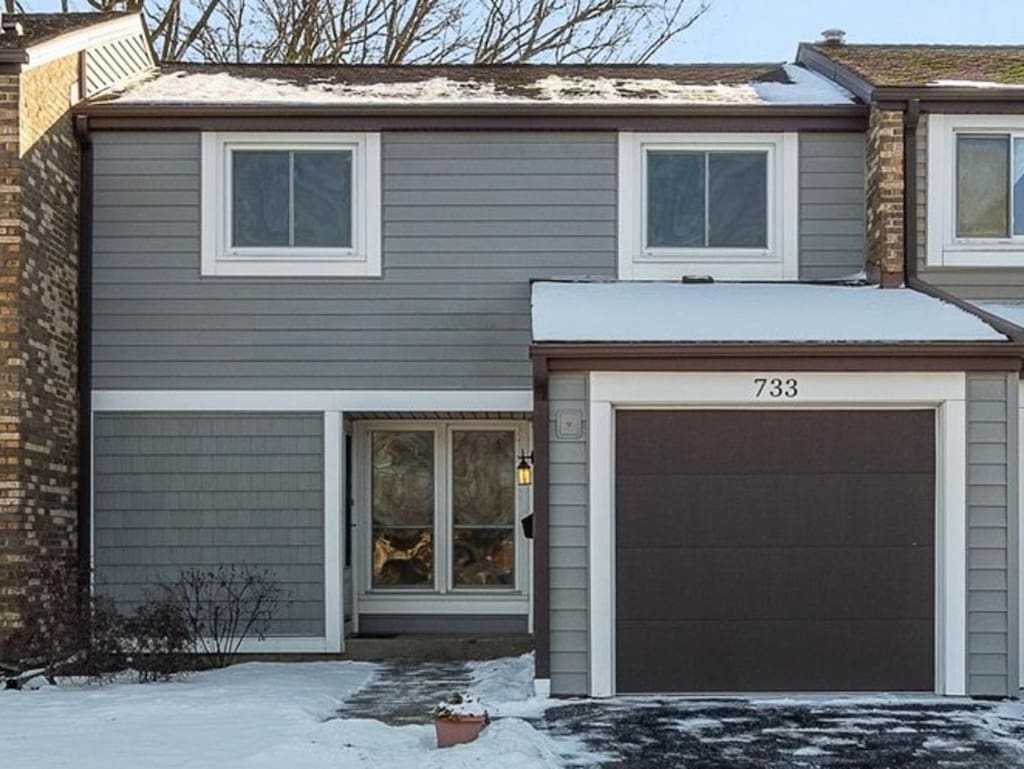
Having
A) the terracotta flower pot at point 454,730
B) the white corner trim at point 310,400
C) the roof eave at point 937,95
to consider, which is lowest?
the terracotta flower pot at point 454,730

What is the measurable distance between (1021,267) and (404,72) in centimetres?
616

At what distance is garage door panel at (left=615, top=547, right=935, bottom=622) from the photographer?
949 centimetres

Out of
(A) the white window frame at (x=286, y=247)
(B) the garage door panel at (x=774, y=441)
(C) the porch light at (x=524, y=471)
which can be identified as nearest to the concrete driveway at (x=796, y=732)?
(B) the garage door panel at (x=774, y=441)

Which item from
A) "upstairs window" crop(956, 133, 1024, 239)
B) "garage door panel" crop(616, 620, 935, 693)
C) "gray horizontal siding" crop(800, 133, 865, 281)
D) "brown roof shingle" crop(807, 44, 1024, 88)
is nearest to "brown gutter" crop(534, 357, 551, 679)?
"garage door panel" crop(616, 620, 935, 693)

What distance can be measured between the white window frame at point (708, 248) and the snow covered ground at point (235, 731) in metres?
3.82

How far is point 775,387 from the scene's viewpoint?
375 inches

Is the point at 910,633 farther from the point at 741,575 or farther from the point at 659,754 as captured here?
the point at 659,754

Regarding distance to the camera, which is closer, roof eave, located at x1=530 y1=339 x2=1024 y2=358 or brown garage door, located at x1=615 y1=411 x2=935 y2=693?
roof eave, located at x1=530 y1=339 x2=1024 y2=358

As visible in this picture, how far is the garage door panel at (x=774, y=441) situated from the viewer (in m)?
9.59

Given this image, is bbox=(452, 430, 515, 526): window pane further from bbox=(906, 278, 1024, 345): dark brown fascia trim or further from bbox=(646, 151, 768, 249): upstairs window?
bbox=(906, 278, 1024, 345): dark brown fascia trim

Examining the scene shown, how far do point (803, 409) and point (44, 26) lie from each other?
755cm

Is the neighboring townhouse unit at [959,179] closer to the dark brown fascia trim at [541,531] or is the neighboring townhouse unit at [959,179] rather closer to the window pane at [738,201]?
the window pane at [738,201]

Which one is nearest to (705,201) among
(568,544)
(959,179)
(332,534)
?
(959,179)

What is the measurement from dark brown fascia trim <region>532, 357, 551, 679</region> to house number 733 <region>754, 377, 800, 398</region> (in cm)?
154
